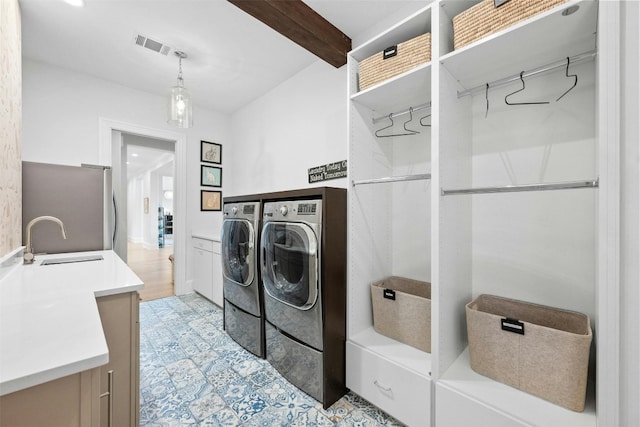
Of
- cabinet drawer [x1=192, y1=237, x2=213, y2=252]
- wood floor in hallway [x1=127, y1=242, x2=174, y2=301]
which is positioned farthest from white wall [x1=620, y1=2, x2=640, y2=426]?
wood floor in hallway [x1=127, y1=242, x2=174, y2=301]

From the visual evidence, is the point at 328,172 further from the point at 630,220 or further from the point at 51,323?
the point at 51,323

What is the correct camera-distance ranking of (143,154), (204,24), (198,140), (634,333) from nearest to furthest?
(634,333) < (204,24) < (198,140) < (143,154)

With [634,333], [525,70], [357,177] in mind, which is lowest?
[634,333]

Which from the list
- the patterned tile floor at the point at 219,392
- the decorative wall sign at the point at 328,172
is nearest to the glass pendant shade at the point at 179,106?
the decorative wall sign at the point at 328,172

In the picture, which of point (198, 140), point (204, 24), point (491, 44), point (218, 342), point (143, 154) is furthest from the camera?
point (143, 154)

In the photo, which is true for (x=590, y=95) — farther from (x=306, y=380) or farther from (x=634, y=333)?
(x=306, y=380)

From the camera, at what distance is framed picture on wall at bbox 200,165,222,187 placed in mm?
3803

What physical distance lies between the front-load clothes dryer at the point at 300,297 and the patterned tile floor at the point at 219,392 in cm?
10

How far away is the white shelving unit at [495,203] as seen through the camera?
0.99 meters

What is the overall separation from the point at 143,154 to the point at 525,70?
768 cm

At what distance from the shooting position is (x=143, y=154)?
6660 millimetres

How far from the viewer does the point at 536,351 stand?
1088mm

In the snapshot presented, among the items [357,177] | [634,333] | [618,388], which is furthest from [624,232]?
[357,177]

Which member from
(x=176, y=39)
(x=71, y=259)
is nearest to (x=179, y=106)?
(x=176, y=39)
